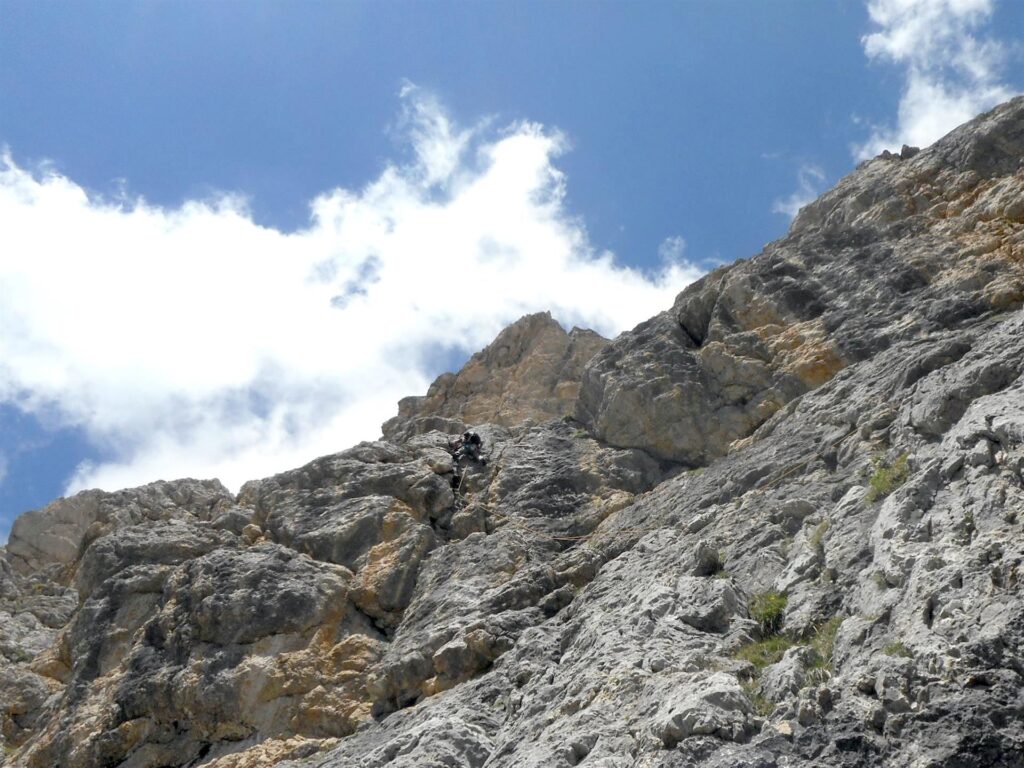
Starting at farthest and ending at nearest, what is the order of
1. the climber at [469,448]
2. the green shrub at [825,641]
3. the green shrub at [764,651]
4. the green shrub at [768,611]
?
the climber at [469,448] < the green shrub at [768,611] < the green shrub at [764,651] < the green shrub at [825,641]

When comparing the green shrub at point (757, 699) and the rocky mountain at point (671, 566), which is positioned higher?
the rocky mountain at point (671, 566)

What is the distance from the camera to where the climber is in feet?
95.2

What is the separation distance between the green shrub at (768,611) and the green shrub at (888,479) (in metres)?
2.25

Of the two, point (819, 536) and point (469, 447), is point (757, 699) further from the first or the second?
point (469, 447)

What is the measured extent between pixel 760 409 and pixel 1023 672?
15087mm

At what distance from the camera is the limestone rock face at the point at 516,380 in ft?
141

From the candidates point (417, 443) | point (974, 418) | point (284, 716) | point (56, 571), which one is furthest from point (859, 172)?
point (56, 571)

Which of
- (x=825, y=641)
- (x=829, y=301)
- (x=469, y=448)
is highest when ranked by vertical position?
(x=469, y=448)

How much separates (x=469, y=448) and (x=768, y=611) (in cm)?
1543

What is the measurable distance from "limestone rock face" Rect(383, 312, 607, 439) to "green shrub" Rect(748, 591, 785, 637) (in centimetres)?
2633

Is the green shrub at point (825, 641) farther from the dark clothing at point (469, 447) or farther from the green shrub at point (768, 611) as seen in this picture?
the dark clothing at point (469, 447)

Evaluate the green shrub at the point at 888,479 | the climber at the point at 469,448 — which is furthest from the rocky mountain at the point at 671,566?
the climber at the point at 469,448

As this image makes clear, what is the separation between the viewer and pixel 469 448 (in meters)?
29.2

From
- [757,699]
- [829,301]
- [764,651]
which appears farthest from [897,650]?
[829,301]
